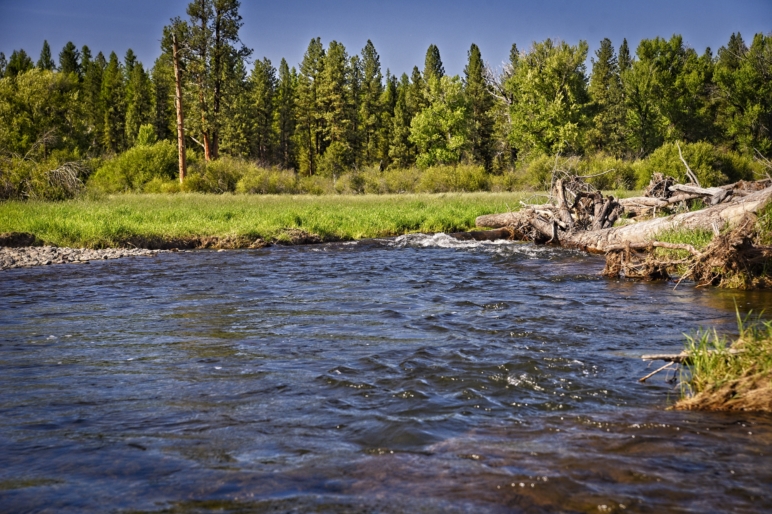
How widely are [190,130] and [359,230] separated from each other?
78.1ft

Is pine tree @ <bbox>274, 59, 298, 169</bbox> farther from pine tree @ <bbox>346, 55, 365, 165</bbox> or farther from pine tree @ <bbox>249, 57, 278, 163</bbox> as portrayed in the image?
pine tree @ <bbox>346, 55, 365, 165</bbox>

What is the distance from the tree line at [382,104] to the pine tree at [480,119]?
0.14 meters

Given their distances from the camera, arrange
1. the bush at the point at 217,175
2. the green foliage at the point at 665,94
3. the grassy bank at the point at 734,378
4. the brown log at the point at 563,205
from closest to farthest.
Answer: the grassy bank at the point at 734,378 < the brown log at the point at 563,205 < the bush at the point at 217,175 < the green foliage at the point at 665,94

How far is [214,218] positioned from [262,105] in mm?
51857

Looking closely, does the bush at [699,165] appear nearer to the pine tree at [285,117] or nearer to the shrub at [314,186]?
the shrub at [314,186]

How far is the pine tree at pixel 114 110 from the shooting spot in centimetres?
7794

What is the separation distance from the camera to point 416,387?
21.1ft

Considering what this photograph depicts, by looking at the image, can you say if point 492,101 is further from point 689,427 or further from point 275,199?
point 689,427

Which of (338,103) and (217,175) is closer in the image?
(217,175)

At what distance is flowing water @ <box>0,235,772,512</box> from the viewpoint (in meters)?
4.14

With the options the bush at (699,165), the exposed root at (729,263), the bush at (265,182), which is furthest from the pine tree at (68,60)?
the exposed root at (729,263)

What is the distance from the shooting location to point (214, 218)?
73.3 ft

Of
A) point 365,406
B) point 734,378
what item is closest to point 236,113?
point 365,406

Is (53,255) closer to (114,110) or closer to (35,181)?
(35,181)
